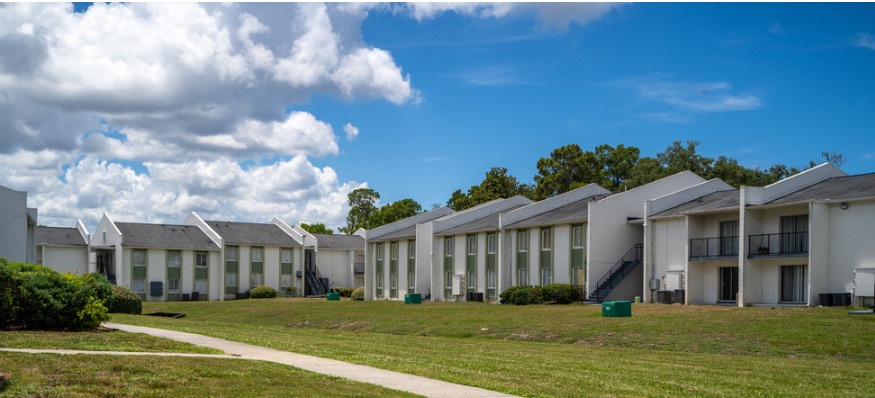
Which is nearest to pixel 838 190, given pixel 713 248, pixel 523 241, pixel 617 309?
pixel 713 248

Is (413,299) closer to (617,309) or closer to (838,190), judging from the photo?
(617,309)

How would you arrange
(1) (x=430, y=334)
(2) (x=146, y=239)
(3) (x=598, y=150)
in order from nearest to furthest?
(1) (x=430, y=334) < (2) (x=146, y=239) < (3) (x=598, y=150)

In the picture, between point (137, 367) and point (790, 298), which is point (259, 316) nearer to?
point (790, 298)

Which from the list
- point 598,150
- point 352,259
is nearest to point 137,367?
point 352,259

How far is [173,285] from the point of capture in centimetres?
8200

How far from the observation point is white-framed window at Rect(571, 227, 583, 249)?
173 feet

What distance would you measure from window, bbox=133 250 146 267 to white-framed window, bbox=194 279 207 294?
5503 mm

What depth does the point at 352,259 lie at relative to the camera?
9100 centimetres

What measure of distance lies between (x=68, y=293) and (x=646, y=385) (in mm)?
15826

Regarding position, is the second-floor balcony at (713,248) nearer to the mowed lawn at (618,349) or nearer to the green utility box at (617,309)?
the mowed lawn at (618,349)

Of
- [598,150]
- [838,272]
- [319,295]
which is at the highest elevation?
[598,150]

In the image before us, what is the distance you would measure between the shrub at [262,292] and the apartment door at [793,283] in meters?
52.6

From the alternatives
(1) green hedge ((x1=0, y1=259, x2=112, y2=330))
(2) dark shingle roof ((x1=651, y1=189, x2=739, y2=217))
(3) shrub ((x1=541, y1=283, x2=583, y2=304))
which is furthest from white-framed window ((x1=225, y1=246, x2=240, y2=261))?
(1) green hedge ((x1=0, y1=259, x2=112, y2=330))

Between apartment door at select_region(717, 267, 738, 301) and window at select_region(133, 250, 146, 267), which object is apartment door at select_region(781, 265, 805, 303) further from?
window at select_region(133, 250, 146, 267)
